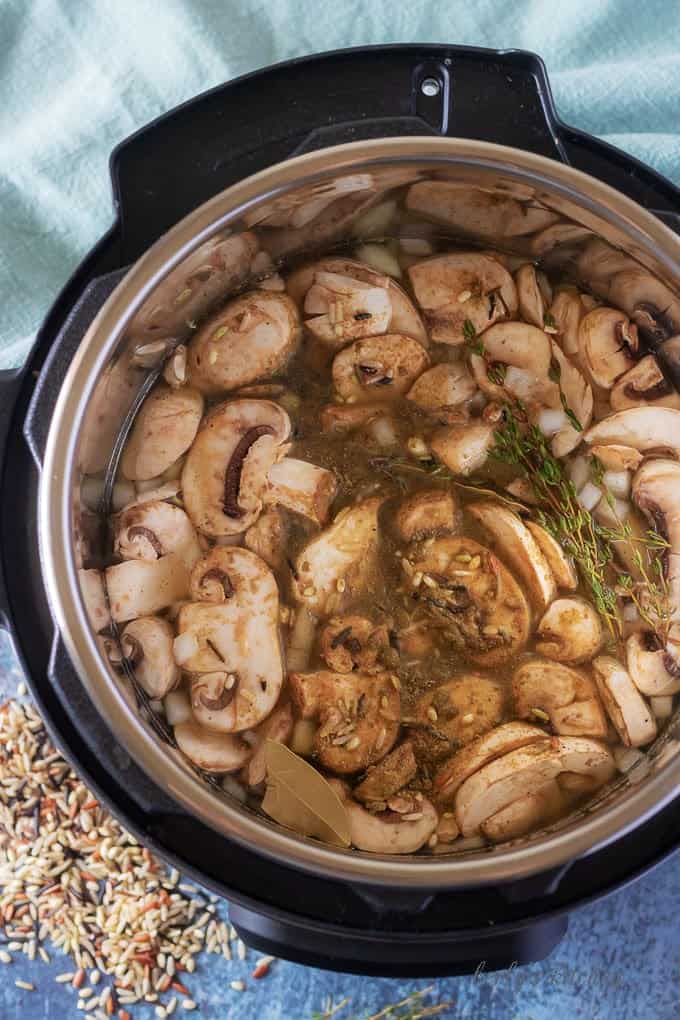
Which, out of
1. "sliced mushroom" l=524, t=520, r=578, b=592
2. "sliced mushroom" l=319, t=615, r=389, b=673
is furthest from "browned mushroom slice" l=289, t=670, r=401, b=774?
"sliced mushroom" l=524, t=520, r=578, b=592

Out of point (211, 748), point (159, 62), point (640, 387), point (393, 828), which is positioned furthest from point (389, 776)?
point (159, 62)

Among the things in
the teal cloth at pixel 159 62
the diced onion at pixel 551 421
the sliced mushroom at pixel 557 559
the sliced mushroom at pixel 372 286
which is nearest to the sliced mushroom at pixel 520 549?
the sliced mushroom at pixel 557 559

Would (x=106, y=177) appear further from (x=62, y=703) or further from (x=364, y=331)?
(x=62, y=703)

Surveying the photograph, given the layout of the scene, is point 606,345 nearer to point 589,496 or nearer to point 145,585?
point 589,496

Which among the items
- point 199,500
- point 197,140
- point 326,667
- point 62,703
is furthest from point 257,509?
point 197,140

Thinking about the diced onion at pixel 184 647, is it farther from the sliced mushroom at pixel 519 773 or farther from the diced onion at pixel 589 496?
the diced onion at pixel 589 496

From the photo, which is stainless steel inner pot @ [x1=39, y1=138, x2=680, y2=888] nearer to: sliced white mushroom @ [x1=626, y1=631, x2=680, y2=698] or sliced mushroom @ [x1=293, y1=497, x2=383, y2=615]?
sliced white mushroom @ [x1=626, y1=631, x2=680, y2=698]
